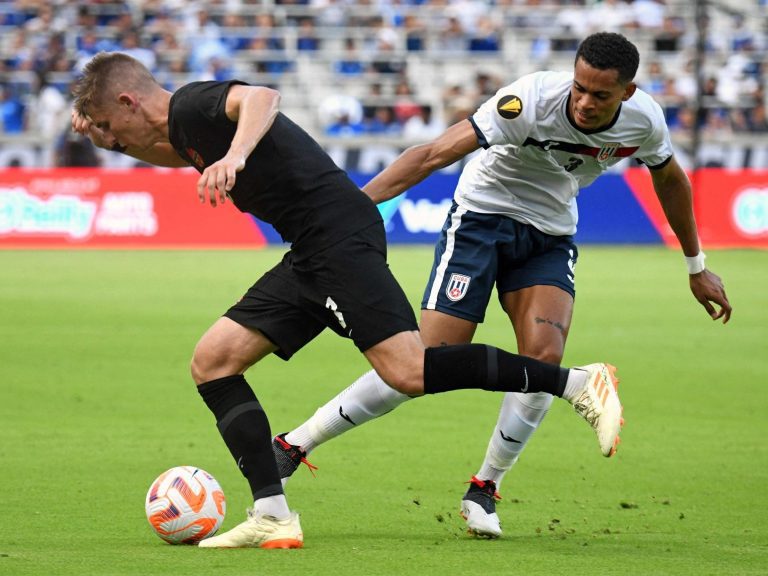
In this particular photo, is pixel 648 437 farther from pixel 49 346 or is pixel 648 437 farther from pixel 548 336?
pixel 49 346

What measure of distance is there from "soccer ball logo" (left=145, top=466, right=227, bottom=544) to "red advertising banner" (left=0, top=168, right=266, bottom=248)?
17.4m

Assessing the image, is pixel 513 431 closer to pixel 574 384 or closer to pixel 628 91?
pixel 574 384

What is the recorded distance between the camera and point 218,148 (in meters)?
5.67

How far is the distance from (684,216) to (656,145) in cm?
46

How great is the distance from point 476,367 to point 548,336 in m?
0.99

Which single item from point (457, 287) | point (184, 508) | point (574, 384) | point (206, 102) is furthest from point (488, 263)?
point (184, 508)

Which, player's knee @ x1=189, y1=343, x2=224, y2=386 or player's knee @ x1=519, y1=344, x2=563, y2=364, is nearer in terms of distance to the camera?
player's knee @ x1=189, y1=343, x2=224, y2=386

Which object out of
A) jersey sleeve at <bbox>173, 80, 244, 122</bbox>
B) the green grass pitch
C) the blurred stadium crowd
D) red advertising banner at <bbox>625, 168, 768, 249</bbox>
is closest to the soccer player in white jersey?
the green grass pitch

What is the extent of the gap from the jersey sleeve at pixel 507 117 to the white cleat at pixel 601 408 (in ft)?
4.05

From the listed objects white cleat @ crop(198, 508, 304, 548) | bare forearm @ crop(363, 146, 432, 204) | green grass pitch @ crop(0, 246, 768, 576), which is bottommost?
green grass pitch @ crop(0, 246, 768, 576)

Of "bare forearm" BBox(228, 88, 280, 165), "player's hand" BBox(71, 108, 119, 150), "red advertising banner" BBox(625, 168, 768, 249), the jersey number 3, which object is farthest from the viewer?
"red advertising banner" BBox(625, 168, 768, 249)

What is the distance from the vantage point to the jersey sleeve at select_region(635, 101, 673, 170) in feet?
21.3

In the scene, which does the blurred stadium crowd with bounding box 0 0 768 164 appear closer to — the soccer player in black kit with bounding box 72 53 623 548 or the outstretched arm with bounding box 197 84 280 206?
the soccer player in black kit with bounding box 72 53 623 548

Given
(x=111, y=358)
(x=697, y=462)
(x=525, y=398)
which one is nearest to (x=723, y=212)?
(x=111, y=358)
